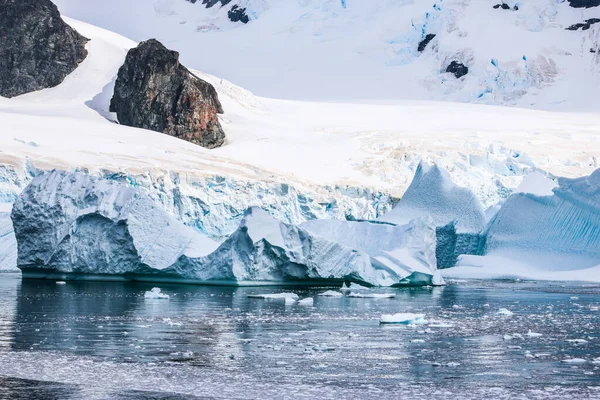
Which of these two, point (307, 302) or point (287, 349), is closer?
point (287, 349)

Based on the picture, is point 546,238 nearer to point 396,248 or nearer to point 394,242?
point 394,242

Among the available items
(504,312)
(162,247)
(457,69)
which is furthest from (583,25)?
(504,312)

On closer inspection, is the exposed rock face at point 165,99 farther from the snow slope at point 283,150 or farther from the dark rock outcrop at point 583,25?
the dark rock outcrop at point 583,25

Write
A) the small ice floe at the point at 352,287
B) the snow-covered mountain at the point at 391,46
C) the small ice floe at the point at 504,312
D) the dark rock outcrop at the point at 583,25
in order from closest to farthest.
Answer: the small ice floe at the point at 504,312
the small ice floe at the point at 352,287
the snow-covered mountain at the point at 391,46
the dark rock outcrop at the point at 583,25

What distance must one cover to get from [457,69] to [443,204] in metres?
51.2

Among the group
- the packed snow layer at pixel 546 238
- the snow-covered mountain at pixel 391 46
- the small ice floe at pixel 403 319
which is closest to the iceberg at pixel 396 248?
the packed snow layer at pixel 546 238

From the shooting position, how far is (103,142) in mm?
40625

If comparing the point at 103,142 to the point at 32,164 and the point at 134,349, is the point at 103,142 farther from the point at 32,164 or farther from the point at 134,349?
the point at 134,349

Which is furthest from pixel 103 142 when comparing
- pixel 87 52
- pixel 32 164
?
pixel 87 52

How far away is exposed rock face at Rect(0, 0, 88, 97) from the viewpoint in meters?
56.0

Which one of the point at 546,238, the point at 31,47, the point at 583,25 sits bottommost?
the point at 546,238

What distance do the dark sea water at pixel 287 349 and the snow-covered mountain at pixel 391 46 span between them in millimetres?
57937

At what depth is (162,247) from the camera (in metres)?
20.5

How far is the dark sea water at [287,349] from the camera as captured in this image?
8.64 m
